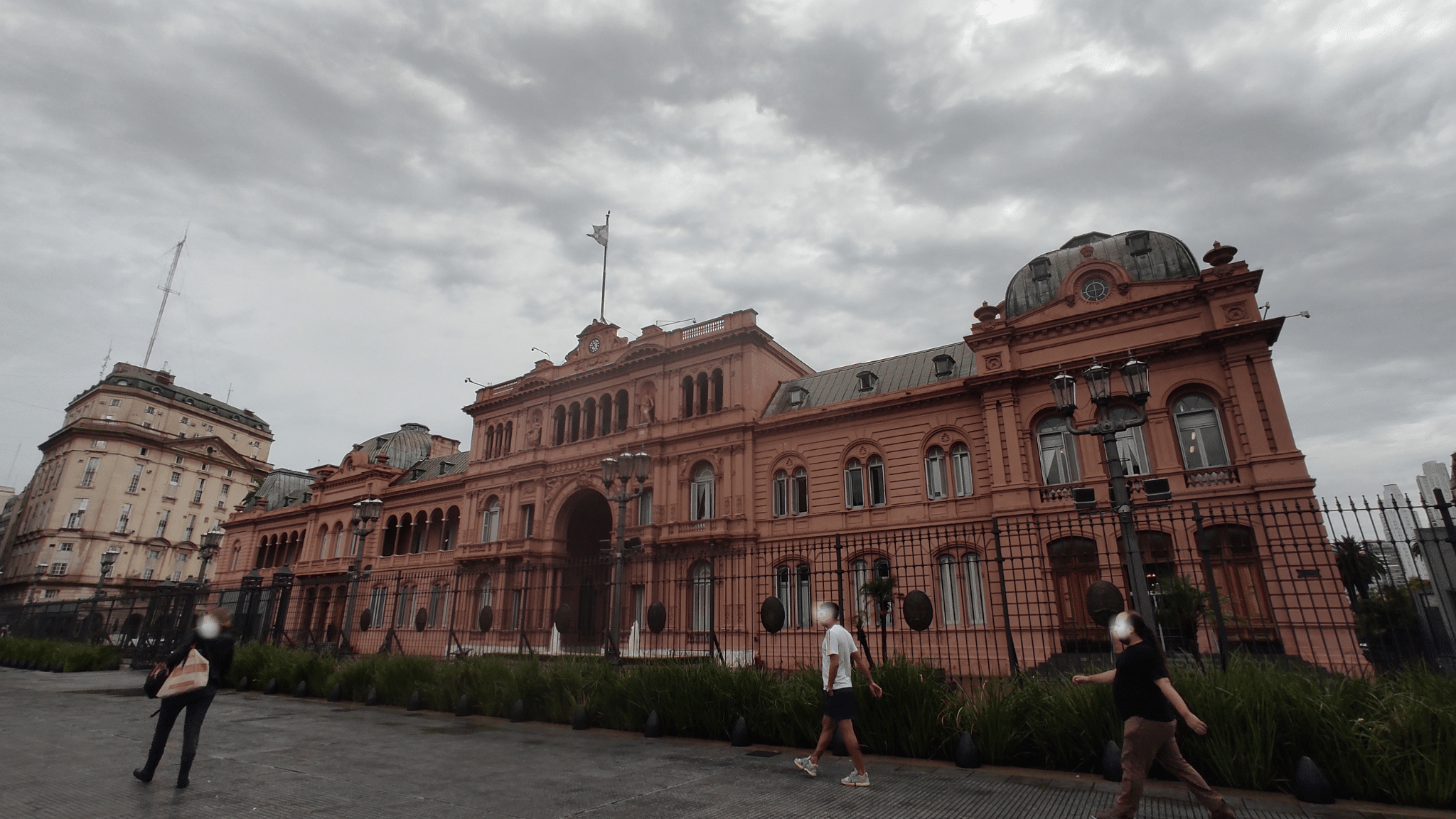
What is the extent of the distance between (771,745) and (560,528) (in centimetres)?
2557

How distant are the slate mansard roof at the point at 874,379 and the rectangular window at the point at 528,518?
13434 millimetres

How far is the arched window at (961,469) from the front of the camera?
2384 cm

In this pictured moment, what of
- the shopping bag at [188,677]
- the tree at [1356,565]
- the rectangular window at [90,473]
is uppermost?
the rectangular window at [90,473]

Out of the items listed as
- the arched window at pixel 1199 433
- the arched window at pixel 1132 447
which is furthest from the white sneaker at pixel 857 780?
the arched window at pixel 1199 433

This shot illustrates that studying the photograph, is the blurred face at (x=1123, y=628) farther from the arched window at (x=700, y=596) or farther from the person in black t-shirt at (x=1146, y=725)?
the arched window at (x=700, y=596)

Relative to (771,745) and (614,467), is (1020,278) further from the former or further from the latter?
(771,745)

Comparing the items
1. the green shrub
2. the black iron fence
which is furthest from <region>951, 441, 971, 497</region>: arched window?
the green shrub

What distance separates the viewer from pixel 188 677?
6.91 m

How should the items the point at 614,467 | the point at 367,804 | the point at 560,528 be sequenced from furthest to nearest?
1. the point at 560,528
2. the point at 614,467
3. the point at 367,804

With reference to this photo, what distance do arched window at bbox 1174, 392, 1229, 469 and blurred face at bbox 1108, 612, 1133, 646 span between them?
698 inches

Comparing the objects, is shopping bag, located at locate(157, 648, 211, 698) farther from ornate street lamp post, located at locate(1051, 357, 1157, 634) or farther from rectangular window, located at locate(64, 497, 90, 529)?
rectangular window, located at locate(64, 497, 90, 529)

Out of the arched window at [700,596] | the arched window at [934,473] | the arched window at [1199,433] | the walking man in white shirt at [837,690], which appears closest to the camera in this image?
the walking man in white shirt at [837,690]

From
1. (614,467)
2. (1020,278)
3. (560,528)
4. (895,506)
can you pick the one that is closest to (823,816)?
(614,467)

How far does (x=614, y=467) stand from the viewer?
16.9 m
